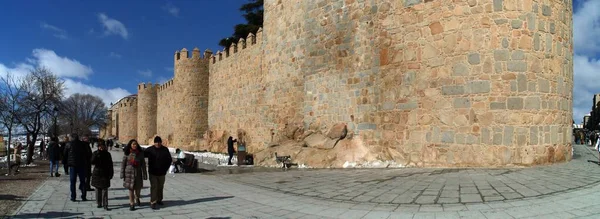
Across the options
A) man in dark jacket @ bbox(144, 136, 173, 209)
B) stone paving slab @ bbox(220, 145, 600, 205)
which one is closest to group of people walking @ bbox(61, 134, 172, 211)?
man in dark jacket @ bbox(144, 136, 173, 209)

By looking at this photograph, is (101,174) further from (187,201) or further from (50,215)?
(187,201)

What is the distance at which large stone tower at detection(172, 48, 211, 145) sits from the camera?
28.0m

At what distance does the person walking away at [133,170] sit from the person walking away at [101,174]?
367 millimetres

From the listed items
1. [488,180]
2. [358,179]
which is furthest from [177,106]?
[488,180]

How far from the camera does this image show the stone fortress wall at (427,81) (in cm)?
879

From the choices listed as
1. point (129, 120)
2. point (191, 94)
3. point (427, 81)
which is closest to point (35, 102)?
point (191, 94)

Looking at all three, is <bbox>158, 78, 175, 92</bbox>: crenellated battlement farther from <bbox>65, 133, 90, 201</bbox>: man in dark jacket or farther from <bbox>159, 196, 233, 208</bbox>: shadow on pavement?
<bbox>159, 196, 233, 208</bbox>: shadow on pavement

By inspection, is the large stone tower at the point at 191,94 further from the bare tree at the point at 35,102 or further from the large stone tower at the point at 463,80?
the large stone tower at the point at 463,80

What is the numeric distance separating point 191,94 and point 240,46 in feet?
29.1

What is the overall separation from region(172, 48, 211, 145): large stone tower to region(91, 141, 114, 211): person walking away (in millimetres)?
21249

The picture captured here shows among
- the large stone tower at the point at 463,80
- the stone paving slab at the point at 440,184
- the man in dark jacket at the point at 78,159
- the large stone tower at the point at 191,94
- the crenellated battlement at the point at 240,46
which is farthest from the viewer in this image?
the large stone tower at the point at 191,94

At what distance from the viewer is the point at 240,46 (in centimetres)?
2114

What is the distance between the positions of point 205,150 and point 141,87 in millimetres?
19581

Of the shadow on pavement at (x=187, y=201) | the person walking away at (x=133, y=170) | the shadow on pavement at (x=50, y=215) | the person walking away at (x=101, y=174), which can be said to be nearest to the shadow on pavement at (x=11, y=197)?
the person walking away at (x=101, y=174)
